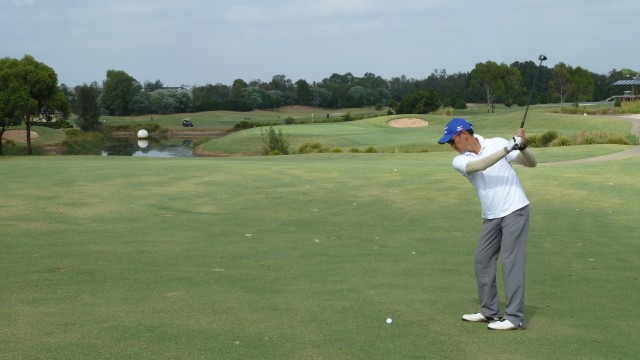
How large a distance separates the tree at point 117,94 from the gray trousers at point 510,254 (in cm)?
13293

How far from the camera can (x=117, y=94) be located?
445 feet

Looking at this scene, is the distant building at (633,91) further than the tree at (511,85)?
No

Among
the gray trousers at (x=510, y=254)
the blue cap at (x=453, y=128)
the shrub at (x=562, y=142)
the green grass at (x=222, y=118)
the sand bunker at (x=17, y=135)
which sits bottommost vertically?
the green grass at (x=222, y=118)

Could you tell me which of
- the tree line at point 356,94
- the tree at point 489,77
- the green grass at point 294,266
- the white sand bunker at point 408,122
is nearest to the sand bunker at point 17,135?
the tree line at point 356,94

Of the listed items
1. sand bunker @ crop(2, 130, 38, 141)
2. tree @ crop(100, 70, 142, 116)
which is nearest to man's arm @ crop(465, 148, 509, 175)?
sand bunker @ crop(2, 130, 38, 141)

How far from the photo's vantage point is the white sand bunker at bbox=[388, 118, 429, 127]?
7231 cm

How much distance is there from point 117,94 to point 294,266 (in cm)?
12977

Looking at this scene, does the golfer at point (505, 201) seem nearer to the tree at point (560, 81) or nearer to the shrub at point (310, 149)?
the shrub at point (310, 149)

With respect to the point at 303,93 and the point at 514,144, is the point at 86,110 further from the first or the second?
the point at 514,144

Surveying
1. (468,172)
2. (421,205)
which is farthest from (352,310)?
(421,205)

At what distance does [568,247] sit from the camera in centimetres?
1291

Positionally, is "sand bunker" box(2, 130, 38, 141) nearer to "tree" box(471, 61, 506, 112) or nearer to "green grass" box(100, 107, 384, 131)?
"green grass" box(100, 107, 384, 131)

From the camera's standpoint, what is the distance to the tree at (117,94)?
13588 centimetres

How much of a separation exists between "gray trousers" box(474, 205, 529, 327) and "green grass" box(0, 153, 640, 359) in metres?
0.26
